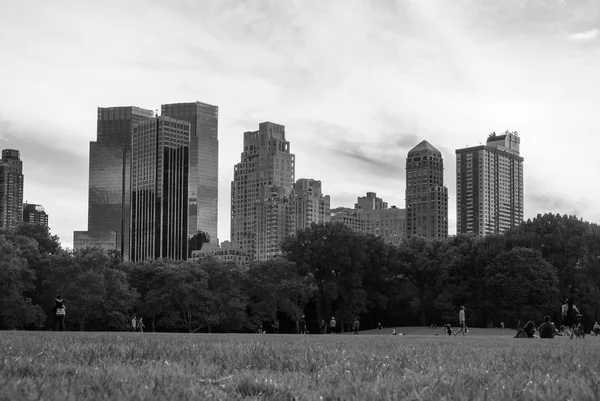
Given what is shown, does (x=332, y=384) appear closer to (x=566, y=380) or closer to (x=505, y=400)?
(x=505, y=400)

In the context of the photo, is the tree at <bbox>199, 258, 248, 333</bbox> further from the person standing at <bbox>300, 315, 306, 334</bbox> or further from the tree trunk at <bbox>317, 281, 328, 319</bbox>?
the tree trunk at <bbox>317, 281, 328, 319</bbox>

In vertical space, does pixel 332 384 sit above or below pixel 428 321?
above

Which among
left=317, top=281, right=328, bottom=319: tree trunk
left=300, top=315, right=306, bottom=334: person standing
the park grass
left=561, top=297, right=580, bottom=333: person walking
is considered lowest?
left=300, top=315, right=306, bottom=334: person standing

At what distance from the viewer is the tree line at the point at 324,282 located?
95.2 m

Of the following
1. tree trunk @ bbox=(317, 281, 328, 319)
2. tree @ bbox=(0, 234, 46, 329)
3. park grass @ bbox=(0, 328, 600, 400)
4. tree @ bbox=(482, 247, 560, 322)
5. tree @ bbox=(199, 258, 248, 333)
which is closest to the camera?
park grass @ bbox=(0, 328, 600, 400)

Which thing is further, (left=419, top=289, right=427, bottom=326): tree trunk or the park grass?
(left=419, top=289, right=427, bottom=326): tree trunk

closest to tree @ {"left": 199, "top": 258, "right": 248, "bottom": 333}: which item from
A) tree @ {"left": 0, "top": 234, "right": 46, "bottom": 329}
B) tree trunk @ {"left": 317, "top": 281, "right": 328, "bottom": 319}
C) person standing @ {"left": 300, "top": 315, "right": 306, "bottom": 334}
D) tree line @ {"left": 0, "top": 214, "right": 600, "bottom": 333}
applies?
tree line @ {"left": 0, "top": 214, "right": 600, "bottom": 333}

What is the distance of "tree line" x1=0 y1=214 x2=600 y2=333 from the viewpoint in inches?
3748

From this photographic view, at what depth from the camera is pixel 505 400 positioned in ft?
22.7

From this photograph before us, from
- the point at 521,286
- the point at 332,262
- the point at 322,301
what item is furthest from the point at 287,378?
the point at 322,301

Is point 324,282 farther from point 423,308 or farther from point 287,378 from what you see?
point 287,378

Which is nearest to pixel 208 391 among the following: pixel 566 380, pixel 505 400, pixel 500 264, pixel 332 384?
pixel 332 384

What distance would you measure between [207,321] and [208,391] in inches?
3814

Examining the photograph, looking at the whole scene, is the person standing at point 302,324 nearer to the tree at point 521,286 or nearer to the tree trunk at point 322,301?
the tree trunk at point 322,301
